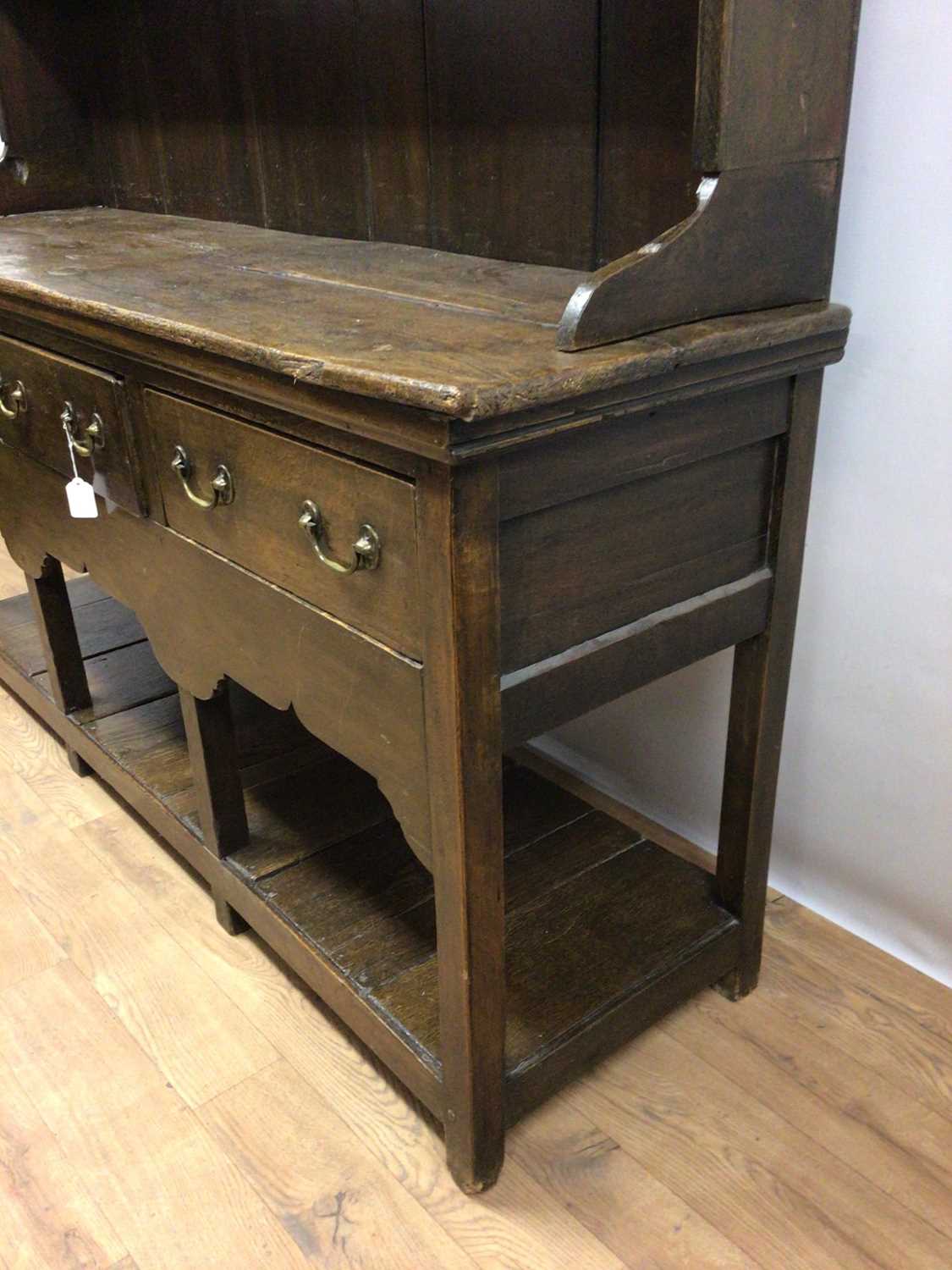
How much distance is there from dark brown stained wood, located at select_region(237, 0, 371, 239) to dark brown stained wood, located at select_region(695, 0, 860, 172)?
2.35 feet

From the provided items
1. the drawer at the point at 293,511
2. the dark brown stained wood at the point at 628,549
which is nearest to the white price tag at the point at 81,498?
the drawer at the point at 293,511

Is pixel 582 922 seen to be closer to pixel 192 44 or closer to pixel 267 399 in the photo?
pixel 267 399

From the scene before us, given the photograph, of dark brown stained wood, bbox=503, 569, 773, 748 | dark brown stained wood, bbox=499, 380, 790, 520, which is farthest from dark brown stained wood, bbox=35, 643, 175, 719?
dark brown stained wood, bbox=499, 380, 790, 520

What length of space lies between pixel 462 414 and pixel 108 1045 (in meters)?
1.02

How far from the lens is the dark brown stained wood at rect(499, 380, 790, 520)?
0.86 metres

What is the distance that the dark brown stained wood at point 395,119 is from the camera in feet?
4.51

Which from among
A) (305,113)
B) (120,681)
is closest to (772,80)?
(305,113)

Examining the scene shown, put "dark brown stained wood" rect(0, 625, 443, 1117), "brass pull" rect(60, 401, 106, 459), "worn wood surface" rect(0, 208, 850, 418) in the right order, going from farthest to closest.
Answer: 1. "brass pull" rect(60, 401, 106, 459)
2. "dark brown stained wood" rect(0, 625, 443, 1117)
3. "worn wood surface" rect(0, 208, 850, 418)

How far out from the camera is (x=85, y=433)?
4.37 ft

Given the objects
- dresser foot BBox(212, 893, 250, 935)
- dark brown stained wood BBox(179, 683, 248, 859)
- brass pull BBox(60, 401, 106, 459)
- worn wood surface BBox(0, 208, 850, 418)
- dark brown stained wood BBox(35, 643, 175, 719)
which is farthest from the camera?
dark brown stained wood BBox(35, 643, 175, 719)

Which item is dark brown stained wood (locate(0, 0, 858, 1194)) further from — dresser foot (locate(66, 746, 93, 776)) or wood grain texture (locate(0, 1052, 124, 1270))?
wood grain texture (locate(0, 1052, 124, 1270))

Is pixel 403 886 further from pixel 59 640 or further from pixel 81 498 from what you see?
pixel 59 640

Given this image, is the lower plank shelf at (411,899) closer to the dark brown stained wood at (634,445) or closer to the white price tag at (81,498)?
the white price tag at (81,498)

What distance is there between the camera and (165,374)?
3.70 ft
